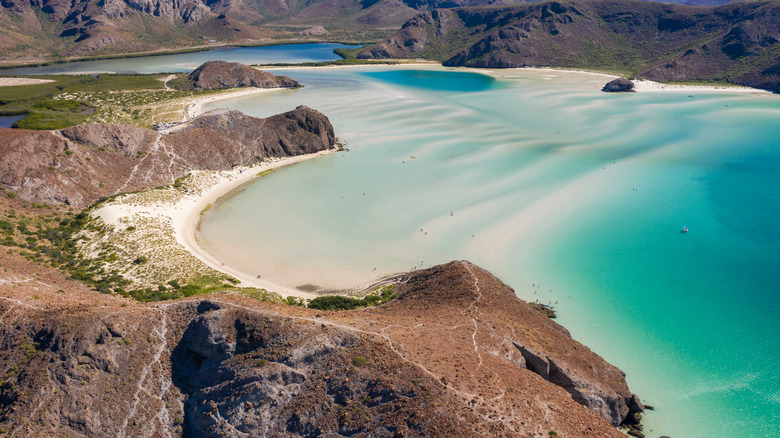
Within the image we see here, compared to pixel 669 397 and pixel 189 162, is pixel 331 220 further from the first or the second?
pixel 669 397

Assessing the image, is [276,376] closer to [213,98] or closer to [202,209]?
[202,209]

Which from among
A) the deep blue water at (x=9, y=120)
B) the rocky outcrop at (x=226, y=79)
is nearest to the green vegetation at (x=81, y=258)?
the deep blue water at (x=9, y=120)

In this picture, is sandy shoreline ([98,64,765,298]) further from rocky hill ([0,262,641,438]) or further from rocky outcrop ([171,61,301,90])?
rocky outcrop ([171,61,301,90])

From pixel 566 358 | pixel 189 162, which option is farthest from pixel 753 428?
pixel 189 162

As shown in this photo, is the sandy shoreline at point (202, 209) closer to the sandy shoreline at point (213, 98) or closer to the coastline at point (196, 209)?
the coastline at point (196, 209)

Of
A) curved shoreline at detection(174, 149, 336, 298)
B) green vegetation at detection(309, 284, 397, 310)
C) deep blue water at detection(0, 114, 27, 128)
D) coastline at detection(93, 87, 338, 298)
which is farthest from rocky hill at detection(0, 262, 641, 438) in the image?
deep blue water at detection(0, 114, 27, 128)

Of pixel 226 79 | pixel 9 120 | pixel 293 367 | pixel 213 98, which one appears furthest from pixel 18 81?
pixel 293 367
